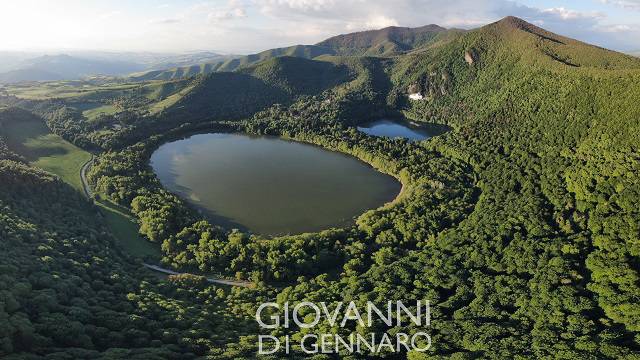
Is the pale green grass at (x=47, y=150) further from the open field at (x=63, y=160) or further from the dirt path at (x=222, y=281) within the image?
the dirt path at (x=222, y=281)

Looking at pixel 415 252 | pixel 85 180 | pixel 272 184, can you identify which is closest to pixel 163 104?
pixel 85 180

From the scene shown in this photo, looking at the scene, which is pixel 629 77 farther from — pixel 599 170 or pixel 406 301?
pixel 406 301

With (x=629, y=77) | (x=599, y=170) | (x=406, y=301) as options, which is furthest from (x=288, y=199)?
(x=629, y=77)

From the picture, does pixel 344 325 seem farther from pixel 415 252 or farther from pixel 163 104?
pixel 163 104

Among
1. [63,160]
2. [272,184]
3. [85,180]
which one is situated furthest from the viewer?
[63,160]

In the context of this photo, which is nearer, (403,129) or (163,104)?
(403,129)
